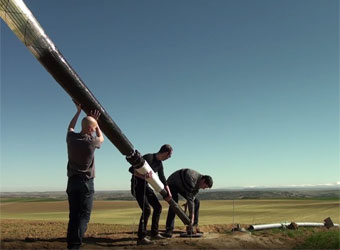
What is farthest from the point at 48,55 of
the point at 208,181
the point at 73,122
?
the point at 208,181

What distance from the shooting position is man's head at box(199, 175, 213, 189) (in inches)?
356

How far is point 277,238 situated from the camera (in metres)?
8.92

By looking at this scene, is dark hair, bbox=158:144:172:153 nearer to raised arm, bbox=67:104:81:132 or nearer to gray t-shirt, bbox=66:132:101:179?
raised arm, bbox=67:104:81:132

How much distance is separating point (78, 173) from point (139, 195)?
346cm

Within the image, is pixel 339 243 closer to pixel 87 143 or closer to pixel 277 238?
pixel 277 238

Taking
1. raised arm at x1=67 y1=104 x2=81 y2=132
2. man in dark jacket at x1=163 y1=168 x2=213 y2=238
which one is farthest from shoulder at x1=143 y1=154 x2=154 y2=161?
raised arm at x1=67 y1=104 x2=81 y2=132

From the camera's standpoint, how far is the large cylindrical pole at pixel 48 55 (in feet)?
13.7

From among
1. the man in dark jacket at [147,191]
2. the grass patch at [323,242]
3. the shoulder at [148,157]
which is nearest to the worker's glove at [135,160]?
the man in dark jacket at [147,191]

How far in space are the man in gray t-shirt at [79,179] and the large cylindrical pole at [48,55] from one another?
736 mm

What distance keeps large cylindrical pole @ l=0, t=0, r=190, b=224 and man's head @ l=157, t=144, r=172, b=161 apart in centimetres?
215

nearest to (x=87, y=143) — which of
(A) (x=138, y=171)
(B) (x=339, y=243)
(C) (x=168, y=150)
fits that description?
(A) (x=138, y=171)

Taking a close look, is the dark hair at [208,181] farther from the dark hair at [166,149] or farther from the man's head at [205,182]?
the dark hair at [166,149]

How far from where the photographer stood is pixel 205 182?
29.8 feet

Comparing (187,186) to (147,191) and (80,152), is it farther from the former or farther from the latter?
(80,152)
